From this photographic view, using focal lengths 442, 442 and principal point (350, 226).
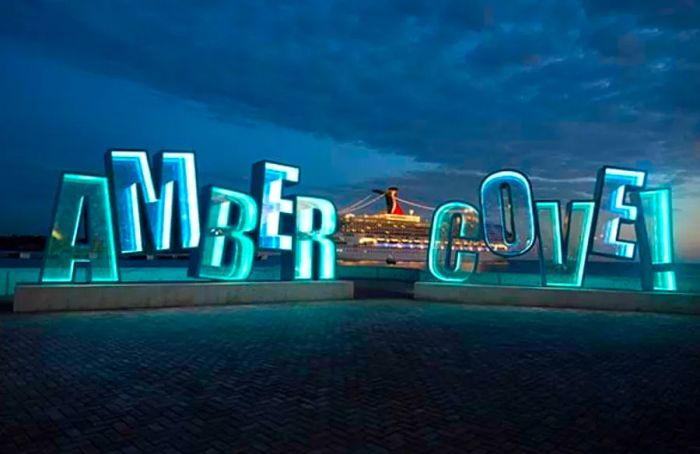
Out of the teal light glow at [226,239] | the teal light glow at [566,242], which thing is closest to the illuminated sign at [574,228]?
the teal light glow at [566,242]

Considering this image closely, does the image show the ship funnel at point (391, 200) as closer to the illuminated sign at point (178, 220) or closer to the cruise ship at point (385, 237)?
the cruise ship at point (385, 237)

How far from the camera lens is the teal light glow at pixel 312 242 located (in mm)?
16109

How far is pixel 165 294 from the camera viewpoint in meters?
13.7

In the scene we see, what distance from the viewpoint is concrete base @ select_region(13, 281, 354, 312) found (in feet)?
39.7

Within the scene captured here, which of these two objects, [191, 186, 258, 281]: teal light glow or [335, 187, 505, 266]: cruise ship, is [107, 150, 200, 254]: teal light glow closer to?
[191, 186, 258, 281]: teal light glow

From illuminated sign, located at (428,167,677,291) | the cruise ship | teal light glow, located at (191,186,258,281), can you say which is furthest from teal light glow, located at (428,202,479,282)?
the cruise ship

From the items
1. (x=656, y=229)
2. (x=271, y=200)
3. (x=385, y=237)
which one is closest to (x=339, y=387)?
(x=271, y=200)

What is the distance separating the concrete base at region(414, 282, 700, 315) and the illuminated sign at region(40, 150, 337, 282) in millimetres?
5316

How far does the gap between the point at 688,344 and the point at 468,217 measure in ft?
24.8

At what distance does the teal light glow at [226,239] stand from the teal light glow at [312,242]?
169 centimetres

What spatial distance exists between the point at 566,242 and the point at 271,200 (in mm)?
10376

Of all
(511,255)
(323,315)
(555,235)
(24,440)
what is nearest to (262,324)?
(323,315)

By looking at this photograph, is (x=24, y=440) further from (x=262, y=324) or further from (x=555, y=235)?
(x=555, y=235)

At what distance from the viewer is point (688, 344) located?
31.3ft
